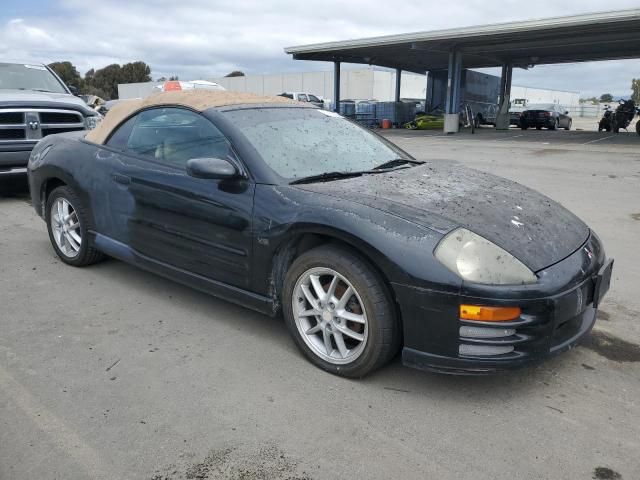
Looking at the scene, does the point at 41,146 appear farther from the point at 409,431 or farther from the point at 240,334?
the point at 409,431

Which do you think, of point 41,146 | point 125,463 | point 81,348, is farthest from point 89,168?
point 125,463

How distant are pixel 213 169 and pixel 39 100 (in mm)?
5940

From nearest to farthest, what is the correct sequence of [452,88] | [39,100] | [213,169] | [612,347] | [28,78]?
[213,169] < [612,347] < [39,100] < [28,78] < [452,88]

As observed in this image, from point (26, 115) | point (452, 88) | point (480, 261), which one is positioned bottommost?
point (480, 261)

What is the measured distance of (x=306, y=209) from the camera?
10.0 ft

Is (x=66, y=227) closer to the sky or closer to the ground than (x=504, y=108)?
closer to the ground

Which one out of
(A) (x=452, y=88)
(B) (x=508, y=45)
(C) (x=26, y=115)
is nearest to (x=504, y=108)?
(B) (x=508, y=45)

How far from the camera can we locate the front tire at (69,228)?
4.57m

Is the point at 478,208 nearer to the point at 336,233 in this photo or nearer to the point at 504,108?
the point at 336,233

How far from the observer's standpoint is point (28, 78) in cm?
925

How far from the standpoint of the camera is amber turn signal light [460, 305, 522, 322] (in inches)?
101

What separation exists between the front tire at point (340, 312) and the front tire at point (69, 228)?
2263 millimetres

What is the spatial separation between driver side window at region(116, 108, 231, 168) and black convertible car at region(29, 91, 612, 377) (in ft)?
0.04

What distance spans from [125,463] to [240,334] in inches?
52.5
